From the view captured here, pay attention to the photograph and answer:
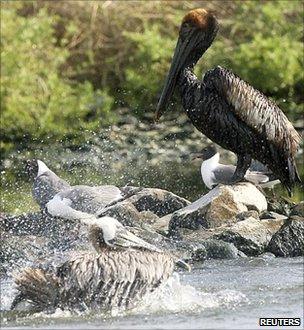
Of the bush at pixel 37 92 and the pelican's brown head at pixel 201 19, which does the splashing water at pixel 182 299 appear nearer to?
the pelican's brown head at pixel 201 19

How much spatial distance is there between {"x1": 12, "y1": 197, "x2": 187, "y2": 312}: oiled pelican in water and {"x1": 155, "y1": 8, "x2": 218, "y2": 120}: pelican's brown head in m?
2.75

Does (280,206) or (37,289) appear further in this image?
(280,206)

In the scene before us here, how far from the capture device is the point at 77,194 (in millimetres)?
9266

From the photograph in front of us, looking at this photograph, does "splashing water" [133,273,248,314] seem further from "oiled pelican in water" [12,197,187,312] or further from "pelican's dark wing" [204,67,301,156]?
"pelican's dark wing" [204,67,301,156]

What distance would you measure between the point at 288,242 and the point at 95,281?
232 cm

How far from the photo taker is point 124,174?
41.7 ft

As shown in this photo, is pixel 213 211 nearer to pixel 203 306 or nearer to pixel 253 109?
pixel 253 109

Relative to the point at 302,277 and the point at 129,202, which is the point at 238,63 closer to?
the point at 129,202

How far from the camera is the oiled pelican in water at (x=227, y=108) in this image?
9.41 metres

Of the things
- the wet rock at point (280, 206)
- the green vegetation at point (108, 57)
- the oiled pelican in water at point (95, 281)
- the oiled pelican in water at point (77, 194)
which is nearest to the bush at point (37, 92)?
the green vegetation at point (108, 57)

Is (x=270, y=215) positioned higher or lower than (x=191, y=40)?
lower

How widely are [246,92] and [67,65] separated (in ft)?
24.3

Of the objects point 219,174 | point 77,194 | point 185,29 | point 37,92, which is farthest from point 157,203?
point 37,92

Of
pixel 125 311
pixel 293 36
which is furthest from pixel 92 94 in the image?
pixel 125 311
